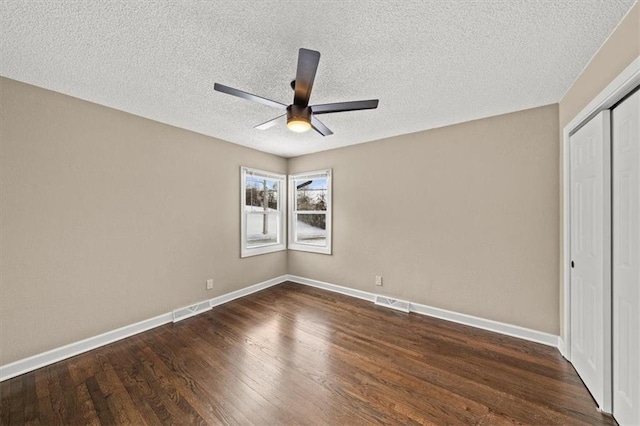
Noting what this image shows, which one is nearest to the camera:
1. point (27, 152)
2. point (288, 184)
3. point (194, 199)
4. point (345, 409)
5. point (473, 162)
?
point (345, 409)

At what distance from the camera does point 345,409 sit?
5.51 feet

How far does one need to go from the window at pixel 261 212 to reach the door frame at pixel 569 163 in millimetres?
3865

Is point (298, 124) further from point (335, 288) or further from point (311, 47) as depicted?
point (335, 288)

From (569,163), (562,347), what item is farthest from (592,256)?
(562,347)

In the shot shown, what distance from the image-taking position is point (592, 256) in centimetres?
181

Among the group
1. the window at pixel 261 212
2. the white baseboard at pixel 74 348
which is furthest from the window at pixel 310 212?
the white baseboard at pixel 74 348

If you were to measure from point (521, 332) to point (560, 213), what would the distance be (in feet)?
4.36

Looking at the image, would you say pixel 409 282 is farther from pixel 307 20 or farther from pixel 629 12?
pixel 307 20

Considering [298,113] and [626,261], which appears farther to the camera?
[298,113]

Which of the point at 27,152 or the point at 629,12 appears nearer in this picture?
the point at 629,12

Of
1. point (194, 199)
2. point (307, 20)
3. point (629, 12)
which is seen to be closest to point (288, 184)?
point (194, 199)

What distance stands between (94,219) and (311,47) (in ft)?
8.74

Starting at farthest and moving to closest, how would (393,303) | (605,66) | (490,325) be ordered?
(393,303), (490,325), (605,66)

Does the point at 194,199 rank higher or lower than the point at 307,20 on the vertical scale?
lower
